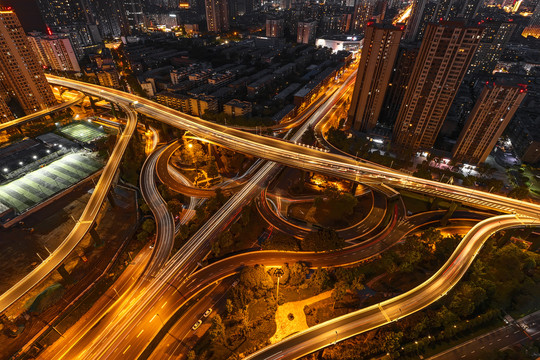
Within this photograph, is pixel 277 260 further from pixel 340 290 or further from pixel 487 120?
pixel 487 120

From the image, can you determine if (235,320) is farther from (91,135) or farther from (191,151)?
(91,135)

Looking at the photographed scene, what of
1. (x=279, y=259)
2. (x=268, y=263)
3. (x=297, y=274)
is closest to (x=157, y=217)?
(x=268, y=263)

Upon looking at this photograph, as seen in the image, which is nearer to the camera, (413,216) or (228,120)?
(413,216)

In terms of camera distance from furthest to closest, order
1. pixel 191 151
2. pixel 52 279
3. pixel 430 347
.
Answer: pixel 191 151 → pixel 52 279 → pixel 430 347

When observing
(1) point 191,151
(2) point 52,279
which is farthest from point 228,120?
(2) point 52,279

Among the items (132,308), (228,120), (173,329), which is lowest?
(173,329)

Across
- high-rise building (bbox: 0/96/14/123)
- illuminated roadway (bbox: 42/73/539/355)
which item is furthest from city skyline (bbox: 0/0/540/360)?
high-rise building (bbox: 0/96/14/123)
